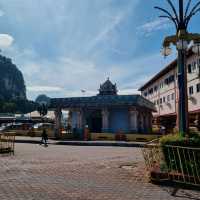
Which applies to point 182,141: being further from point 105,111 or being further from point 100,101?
point 105,111

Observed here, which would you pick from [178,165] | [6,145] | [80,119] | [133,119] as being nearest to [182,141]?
[178,165]

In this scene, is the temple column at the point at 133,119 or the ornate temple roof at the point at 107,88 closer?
the temple column at the point at 133,119

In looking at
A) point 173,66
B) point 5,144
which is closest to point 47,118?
point 173,66

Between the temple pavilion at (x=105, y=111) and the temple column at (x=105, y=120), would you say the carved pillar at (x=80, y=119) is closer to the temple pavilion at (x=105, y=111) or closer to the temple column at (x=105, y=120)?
the temple pavilion at (x=105, y=111)

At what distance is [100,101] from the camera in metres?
33.7

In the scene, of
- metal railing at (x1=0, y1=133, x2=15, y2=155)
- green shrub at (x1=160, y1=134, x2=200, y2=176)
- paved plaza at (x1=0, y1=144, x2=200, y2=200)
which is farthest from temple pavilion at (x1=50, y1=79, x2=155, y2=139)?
green shrub at (x1=160, y1=134, x2=200, y2=176)

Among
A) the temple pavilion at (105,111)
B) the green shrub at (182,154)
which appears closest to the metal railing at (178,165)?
the green shrub at (182,154)

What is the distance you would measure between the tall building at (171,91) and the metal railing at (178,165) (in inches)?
902

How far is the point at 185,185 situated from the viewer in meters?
8.36

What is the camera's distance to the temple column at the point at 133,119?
33562 mm

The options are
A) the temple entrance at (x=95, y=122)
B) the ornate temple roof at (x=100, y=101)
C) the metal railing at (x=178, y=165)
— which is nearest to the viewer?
the metal railing at (x=178, y=165)

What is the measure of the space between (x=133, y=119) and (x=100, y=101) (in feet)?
13.5

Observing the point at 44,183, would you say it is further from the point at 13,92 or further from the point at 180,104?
the point at 13,92

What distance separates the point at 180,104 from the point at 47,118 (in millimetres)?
41754
